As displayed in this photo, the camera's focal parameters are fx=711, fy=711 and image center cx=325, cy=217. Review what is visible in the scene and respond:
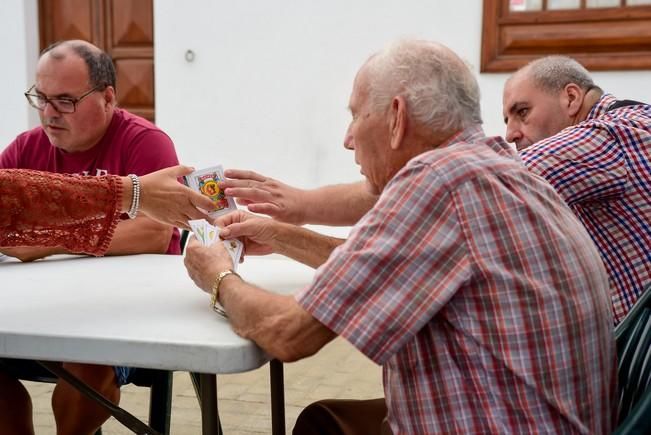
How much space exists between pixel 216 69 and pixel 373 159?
3.97 metres

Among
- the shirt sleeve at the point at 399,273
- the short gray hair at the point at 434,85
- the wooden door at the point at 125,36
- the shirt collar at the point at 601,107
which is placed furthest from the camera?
the wooden door at the point at 125,36

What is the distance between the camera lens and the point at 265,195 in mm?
2205

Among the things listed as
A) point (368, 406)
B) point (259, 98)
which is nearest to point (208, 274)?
point (368, 406)

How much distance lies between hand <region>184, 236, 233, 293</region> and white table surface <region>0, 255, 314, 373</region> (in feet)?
0.17

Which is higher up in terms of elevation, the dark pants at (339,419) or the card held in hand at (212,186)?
the card held in hand at (212,186)

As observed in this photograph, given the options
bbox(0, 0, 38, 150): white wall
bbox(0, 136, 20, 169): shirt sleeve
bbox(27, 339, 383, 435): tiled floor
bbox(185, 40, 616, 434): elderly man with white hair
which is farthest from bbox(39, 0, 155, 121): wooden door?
bbox(185, 40, 616, 434): elderly man with white hair

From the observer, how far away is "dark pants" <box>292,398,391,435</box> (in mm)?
1639

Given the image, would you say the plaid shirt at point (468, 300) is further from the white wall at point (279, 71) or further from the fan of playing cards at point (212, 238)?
the white wall at point (279, 71)

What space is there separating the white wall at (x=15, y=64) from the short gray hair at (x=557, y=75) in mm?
4470

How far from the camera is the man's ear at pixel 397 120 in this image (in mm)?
1341

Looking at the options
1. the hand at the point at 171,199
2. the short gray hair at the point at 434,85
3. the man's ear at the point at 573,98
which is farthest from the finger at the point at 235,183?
the man's ear at the point at 573,98

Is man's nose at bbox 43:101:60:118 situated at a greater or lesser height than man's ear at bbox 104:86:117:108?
lesser

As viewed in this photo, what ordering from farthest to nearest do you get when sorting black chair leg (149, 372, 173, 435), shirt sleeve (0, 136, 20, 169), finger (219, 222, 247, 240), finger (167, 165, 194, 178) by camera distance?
shirt sleeve (0, 136, 20, 169), black chair leg (149, 372, 173, 435), finger (167, 165, 194, 178), finger (219, 222, 247, 240)

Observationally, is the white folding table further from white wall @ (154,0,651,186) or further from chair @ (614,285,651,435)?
white wall @ (154,0,651,186)
